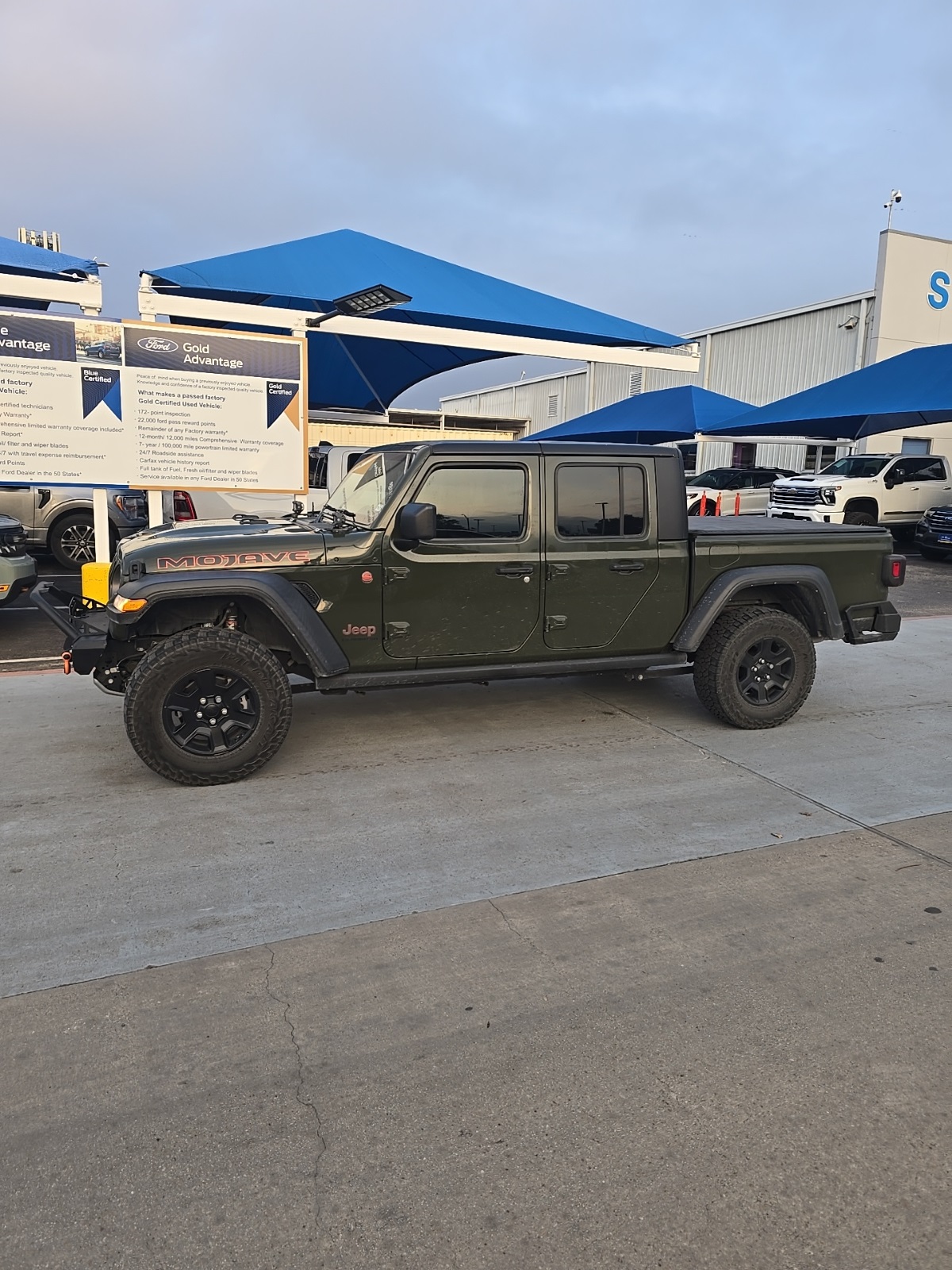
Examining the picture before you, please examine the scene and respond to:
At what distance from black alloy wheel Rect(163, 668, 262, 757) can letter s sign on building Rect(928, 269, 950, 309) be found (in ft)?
83.5

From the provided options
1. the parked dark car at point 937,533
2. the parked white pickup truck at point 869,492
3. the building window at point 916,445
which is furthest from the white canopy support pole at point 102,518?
the building window at point 916,445

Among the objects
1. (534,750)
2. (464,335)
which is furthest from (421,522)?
(464,335)

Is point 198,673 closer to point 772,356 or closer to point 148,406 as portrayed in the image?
point 148,406

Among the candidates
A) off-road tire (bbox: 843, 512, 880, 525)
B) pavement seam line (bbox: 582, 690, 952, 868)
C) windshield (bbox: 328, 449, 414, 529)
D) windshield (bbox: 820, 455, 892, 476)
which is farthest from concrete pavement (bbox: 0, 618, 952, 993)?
windshield (bbox: 820, 455, 892, 476)

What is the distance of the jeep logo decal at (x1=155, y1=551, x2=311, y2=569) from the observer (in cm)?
466

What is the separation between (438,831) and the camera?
163 inches

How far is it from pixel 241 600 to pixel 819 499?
16.7m

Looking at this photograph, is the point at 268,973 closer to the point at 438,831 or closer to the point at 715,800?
the point at 438,831

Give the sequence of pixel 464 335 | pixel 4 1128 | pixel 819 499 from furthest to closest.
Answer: pixel 819 499 → pixel 464 335 → pixel 4 1128

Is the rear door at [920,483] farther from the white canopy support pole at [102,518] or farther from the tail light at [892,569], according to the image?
the white canopy support pole at [102,518]

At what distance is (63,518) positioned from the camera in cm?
1194

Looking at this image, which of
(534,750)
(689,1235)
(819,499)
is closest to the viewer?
(689,1235)

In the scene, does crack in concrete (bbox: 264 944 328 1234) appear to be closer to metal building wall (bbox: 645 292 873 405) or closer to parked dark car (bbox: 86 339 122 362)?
parked dark car (bbox: 86 339 122 362)

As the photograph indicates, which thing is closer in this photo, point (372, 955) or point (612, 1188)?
point (612, 1188)
